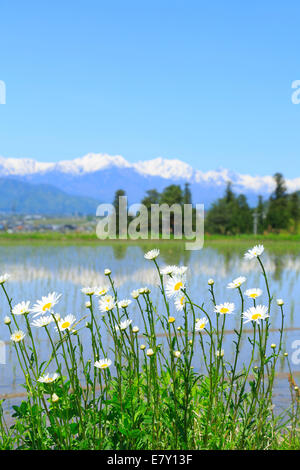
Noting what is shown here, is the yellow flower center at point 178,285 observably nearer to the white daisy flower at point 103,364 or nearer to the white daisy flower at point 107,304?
the white daisy flower at point 107,304

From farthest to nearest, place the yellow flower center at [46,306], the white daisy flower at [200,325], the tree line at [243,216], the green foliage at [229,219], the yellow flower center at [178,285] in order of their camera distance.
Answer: the green foliage at [229,219], the tree line at [243,216], the white daisy flower at [200,325], the yellow flower center at [178,285], the yellow flower center at [46,306]

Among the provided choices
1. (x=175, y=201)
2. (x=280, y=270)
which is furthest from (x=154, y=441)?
(x=175, y=201)

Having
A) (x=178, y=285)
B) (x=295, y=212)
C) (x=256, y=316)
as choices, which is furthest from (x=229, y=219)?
(x=178, y=285)

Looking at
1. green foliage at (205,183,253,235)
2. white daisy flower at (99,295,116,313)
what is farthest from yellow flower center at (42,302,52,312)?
green foliage at (205,183,253,235)

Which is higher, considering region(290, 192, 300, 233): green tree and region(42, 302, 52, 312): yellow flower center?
region(290, 192, 300, 233): green tree

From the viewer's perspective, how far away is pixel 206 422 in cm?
273

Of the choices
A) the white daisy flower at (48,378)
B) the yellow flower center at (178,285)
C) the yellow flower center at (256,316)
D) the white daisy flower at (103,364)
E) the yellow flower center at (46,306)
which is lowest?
the white daisy flower at (48,378)

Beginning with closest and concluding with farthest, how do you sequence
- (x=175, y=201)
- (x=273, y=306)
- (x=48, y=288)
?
(x=273, y=306)
(x=48, y=288)
(x=175, y=201)


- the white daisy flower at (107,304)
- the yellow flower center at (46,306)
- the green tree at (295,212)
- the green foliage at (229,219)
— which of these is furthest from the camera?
the green tree at (295,212)

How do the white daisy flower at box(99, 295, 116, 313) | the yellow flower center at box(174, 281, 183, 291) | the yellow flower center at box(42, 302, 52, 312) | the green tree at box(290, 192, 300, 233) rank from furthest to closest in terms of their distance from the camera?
1. the green tree at box(290, 192, 300, 233)
2. the white daisy flower at box(99, 295, 116, 313)
3. the yellow flower center at box(174, 281, 183, 291)
4. the yellow flower center at box(42, 302, 52, 312)

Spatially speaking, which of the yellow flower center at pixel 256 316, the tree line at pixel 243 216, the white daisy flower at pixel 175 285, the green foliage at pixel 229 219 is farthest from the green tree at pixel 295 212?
the white daisy flower at pixel 175 285

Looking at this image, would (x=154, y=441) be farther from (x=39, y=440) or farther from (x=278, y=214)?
(x=278, y=214)

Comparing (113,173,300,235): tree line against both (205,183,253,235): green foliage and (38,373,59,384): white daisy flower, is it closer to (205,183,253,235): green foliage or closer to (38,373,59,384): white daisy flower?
(205,183,253,235): green foliage

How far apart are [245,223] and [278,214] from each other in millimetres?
3046
